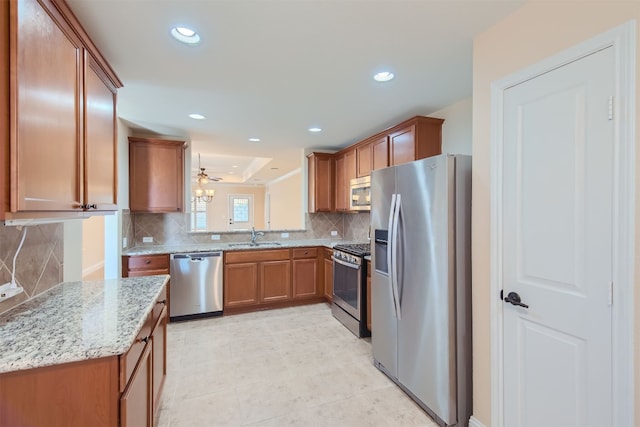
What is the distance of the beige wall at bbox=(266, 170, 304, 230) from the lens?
26.8ft

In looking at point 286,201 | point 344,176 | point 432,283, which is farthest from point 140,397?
point 286,201

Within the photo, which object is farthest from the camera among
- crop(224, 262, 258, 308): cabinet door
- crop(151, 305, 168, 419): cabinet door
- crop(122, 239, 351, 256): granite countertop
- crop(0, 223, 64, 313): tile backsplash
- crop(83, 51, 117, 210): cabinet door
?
crop(224, 262, 258, 308): cabinet door

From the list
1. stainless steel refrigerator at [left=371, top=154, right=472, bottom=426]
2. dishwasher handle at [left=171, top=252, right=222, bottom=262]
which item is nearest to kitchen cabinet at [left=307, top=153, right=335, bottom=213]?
dishwasher handle at [left=171, top=252, right=222, bottom=262]

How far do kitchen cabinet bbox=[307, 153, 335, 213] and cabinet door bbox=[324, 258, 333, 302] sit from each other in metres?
0.93

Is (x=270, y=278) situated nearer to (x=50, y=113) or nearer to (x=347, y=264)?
(x=347, y=264)

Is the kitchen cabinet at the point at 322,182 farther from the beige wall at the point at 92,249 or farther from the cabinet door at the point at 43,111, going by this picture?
the cabinet door at the point at 43,111

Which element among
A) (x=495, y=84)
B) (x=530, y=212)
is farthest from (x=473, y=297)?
(x=495, y=84)

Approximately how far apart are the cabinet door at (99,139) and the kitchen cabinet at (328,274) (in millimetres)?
2811

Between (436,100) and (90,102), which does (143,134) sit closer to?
(90,102)

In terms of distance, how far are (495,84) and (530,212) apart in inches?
30.3

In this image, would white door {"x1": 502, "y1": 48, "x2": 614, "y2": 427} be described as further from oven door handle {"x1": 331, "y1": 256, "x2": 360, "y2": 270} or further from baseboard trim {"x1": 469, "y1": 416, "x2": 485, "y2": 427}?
oven door handle {"x1": 331, "y1": 256, "x2": 360, "y2": 270}

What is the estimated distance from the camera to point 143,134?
408 centimetres

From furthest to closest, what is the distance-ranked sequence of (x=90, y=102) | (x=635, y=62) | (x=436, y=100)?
(x=436, y=100) < (x=90, y=102) < (x=635, y=62)

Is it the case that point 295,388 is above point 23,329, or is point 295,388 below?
below
